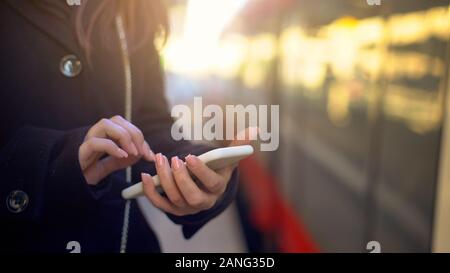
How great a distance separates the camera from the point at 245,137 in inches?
42.9

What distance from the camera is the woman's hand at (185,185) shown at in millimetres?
975

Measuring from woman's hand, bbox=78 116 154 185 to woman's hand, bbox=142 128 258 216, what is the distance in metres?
0.05

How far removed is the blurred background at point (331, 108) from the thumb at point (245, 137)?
8.3 inches

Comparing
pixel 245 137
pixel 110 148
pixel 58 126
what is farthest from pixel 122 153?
pixel 245 137

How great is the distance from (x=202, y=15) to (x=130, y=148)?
49cm

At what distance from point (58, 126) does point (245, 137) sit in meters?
0.41

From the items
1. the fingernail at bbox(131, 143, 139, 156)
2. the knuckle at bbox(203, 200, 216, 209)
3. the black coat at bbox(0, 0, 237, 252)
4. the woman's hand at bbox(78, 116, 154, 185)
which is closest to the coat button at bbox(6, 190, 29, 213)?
the black coat at bbox(0, 0, 237, 252)

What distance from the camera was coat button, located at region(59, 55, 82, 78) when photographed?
3.17 feet

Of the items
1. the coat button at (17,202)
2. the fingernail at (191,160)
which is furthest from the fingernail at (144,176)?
the coat button at (17,202)

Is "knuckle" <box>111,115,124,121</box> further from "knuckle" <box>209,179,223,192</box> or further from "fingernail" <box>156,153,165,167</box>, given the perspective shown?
"knuckle" <box>209,179,223,192</box>

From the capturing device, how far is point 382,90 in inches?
74.3

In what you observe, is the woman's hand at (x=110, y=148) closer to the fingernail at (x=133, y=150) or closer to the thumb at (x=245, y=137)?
the fingernail at (x=133, y=150)

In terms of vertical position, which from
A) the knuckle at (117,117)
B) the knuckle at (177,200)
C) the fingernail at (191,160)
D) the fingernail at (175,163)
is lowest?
the knuckle at (177,200)
